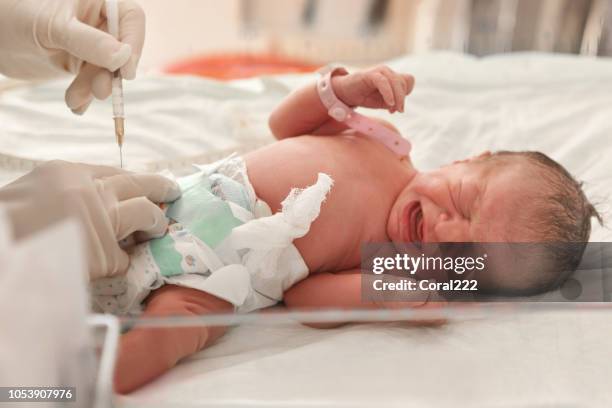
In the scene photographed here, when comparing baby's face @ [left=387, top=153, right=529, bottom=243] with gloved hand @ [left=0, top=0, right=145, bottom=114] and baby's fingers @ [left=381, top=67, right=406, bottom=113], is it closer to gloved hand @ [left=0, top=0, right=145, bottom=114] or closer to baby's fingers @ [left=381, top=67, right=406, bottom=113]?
baby's fingers @ [left=381, top=67, right=406, bottom=113]

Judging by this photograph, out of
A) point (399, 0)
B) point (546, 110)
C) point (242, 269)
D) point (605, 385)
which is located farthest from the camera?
point (399, 0)

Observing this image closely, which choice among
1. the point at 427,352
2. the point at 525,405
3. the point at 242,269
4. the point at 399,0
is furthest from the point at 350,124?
the point at 399,0

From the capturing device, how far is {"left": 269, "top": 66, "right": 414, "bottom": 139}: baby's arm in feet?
3.42

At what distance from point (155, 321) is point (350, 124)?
57 cm

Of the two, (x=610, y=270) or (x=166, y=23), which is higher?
(x=166, y=23)

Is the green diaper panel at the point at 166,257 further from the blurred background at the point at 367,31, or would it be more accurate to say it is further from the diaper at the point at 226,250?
the blurred background at the point at 367,31

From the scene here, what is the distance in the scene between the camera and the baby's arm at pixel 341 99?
104 cm

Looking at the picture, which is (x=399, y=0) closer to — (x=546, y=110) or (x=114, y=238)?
(x=546, y=110)

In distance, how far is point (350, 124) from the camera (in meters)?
1.13

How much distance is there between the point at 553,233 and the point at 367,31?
136cm

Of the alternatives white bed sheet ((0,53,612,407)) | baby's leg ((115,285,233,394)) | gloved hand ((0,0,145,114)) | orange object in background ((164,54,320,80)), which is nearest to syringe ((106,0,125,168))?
gloved hand ((0,0,145,114))

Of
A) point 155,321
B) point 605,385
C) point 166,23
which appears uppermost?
point 166,23

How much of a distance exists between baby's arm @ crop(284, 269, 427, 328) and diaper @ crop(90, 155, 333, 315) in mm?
14

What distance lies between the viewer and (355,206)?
100cm
